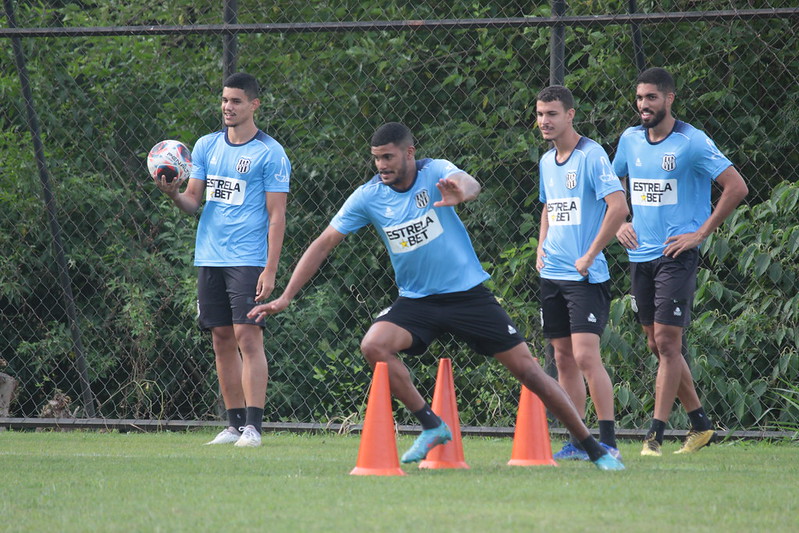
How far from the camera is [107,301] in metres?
8.72

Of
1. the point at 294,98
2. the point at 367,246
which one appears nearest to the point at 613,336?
the point at 367,246

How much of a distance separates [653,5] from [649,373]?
288 centimetres

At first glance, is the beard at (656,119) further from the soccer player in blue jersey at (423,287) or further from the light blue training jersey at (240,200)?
the light blue training jersey at (240,200)

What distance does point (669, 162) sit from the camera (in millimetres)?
6328

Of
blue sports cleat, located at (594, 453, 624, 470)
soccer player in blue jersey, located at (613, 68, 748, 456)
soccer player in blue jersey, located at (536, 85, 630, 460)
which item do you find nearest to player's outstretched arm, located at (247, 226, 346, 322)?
soccer player in blue jersey, located at (536, 85, 630, 460)

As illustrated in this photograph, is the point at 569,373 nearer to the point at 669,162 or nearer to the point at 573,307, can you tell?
the point at 573,307

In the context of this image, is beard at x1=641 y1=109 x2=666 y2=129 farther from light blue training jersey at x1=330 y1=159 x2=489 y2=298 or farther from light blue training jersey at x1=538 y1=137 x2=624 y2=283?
light blue training jersey at x1=330 y1=159 x2=489 y2=298

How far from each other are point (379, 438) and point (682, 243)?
2.27m

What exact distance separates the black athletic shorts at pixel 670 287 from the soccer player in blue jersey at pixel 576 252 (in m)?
0.38

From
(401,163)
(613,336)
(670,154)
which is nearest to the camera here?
(401,163)

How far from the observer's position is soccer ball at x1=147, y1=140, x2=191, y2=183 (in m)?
6.47

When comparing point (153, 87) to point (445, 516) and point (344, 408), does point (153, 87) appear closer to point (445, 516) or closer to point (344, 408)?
point (344, 408)

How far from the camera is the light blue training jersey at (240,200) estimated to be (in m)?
6.71

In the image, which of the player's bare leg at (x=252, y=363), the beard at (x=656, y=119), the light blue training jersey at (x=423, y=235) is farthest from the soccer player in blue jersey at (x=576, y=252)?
the player's bare leg at (x=252, y=363)
